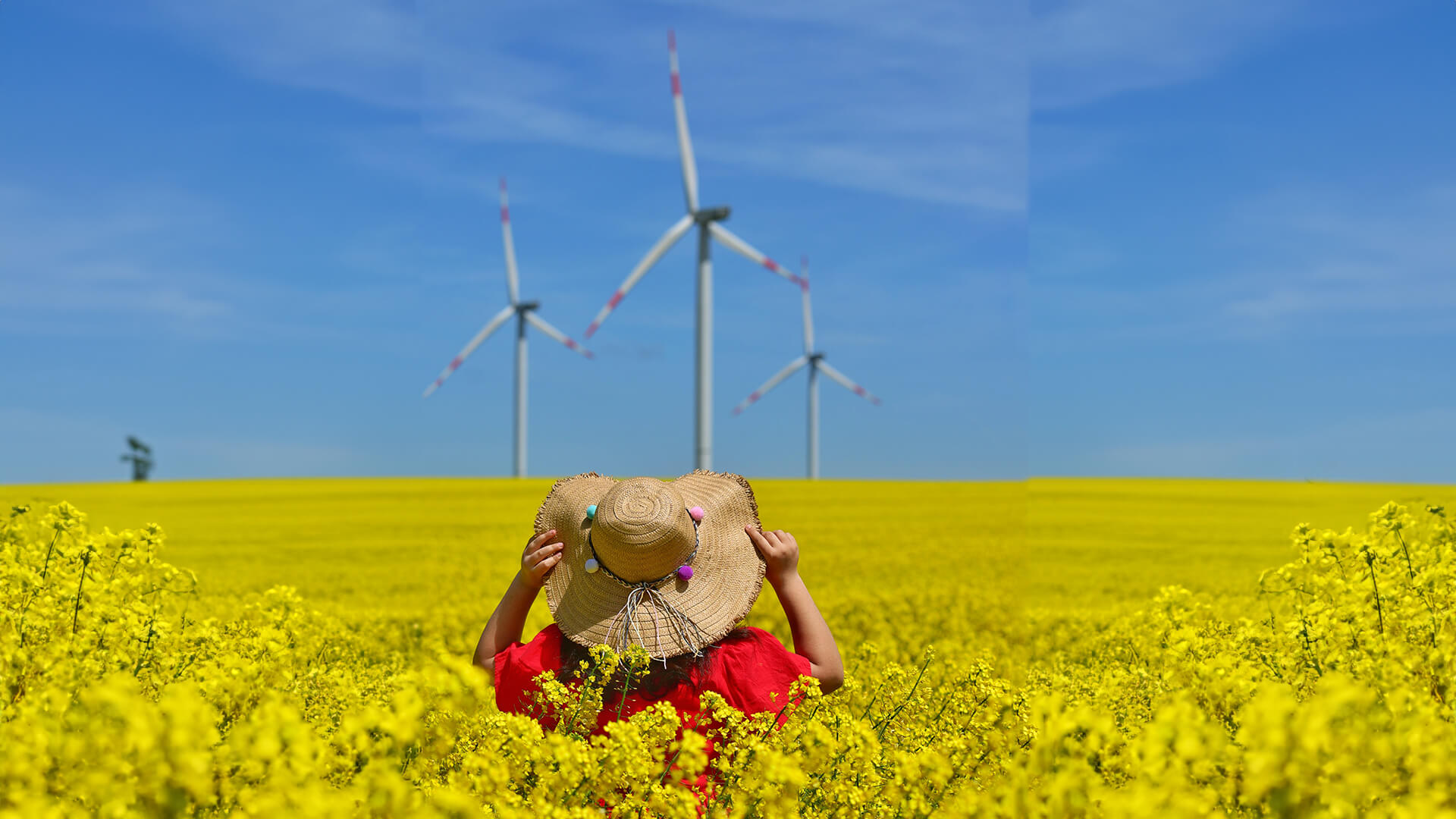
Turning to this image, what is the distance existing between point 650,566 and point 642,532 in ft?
0.48

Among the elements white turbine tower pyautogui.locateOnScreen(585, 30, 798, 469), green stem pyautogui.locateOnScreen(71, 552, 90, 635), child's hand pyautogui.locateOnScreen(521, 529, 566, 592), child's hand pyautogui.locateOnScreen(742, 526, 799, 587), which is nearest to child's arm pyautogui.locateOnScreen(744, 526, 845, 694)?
child's hand pyautogui.locateOnScreen(742, 526, 799, 587)

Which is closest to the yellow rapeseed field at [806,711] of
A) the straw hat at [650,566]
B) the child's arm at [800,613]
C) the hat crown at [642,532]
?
the child's arm at [800,613]

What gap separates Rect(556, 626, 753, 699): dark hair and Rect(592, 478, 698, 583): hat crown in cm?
30

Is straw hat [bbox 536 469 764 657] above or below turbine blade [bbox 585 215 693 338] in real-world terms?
below

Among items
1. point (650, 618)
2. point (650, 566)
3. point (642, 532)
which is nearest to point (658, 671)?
point (650, 618)

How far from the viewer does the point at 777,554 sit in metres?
3.55

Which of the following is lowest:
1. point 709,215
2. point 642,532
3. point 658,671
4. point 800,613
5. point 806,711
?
point 806,711

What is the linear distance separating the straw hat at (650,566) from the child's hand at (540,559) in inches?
2.2

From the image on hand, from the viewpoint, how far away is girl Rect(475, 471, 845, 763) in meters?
3.29

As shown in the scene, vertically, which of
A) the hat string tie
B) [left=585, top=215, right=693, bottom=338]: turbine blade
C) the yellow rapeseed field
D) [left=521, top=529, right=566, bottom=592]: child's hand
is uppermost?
[left=585, top=215, right=693, bottom=338]: turbine blade

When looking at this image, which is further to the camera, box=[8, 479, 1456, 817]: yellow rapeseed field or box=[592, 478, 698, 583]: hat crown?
box=[592, 478, 698, 583]: hat crown

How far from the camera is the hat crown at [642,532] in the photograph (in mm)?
3230

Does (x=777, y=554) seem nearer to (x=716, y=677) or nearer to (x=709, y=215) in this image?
(x=716, y=677)

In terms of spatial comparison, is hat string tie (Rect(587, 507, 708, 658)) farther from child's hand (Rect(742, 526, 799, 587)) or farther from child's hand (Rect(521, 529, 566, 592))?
child's hand (Rect(742, 526, 799, 587))
